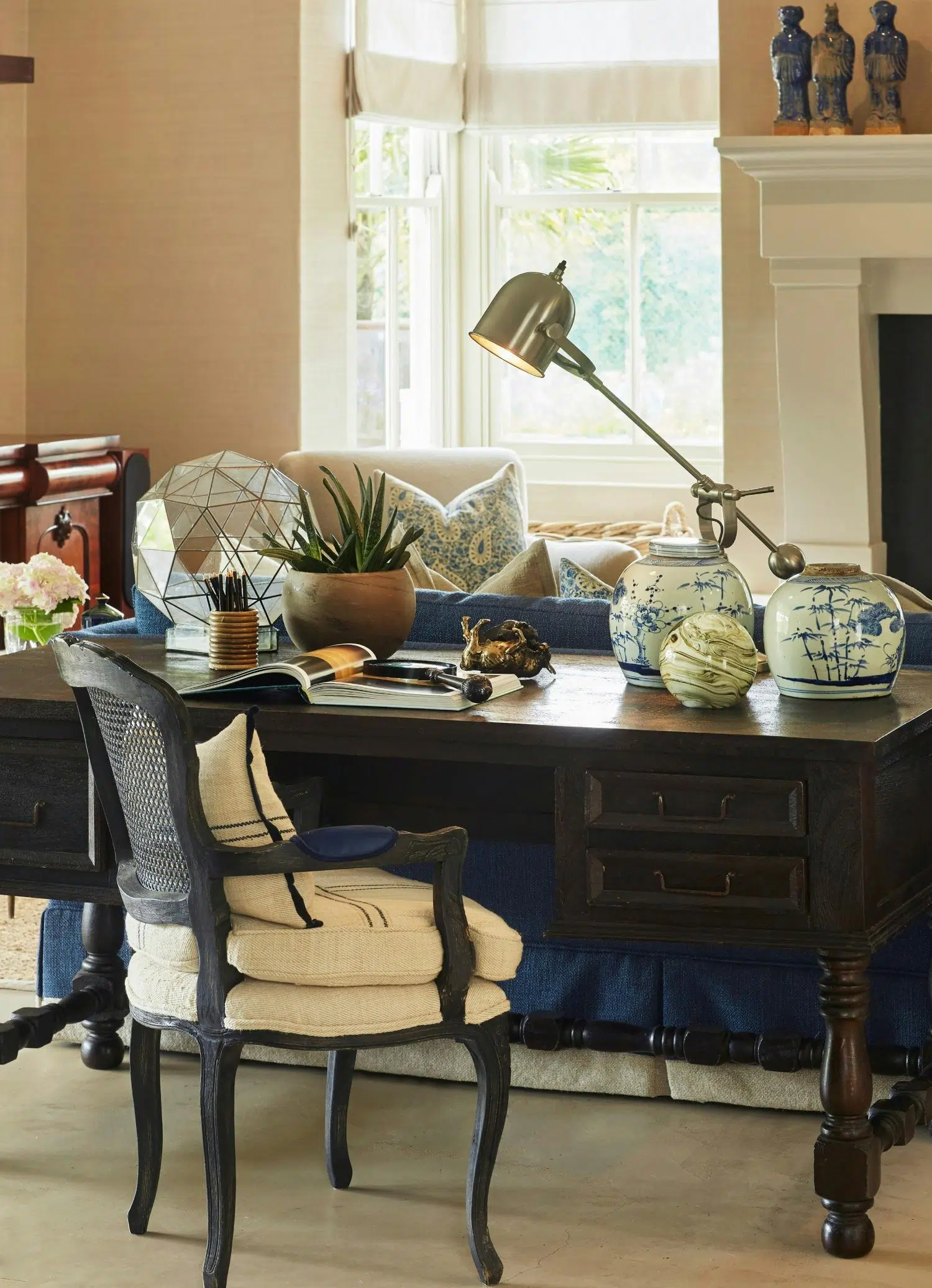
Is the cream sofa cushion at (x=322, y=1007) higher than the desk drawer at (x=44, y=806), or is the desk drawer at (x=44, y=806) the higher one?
the desk drawer at (x=44, y=806)

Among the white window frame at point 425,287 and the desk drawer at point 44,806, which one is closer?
the desk drawer at point 44,806

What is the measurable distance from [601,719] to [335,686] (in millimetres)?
428

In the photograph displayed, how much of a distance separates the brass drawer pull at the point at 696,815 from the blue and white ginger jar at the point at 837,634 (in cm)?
30

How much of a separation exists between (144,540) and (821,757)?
1.40 m

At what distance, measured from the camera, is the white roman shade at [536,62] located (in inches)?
277

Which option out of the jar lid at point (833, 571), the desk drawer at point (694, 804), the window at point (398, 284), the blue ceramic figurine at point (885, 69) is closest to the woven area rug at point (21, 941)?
the desk drawer at point (694, 804)

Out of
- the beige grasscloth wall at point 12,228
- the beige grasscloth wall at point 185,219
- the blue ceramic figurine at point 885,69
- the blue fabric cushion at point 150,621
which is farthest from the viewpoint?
the beige grasscloth wall at point 12,228

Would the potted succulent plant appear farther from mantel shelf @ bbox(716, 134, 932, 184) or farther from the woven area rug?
mantel shelf @ bbox(716, 134, 932, 184)

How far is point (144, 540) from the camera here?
3.16 meters

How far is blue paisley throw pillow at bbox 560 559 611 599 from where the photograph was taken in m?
3.32

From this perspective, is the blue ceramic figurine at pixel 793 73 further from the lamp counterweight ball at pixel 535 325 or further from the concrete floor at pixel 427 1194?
the concrete floor at pixel 427 1194

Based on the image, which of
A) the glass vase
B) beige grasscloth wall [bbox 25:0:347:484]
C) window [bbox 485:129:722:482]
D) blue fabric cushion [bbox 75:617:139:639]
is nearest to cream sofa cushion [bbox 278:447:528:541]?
beige grasscloth wall [bbox 25:0:347:484]

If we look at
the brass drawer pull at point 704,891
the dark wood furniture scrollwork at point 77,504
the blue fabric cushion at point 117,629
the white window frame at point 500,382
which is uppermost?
the white window frame at point 500,382

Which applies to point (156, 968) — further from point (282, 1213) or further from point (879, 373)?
point (879, 373)
